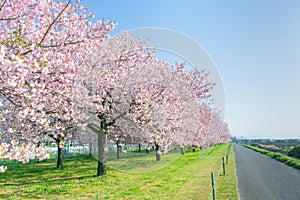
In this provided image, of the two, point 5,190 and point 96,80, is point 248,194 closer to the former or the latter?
point 96,80

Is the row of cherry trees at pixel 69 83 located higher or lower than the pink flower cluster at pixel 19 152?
higher

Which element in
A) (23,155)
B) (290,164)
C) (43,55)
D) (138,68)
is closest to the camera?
(23,155)

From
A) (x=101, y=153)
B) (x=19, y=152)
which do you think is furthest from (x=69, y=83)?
(x=101, y=153)

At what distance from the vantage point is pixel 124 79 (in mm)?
14234

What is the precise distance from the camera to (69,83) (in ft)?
31.9

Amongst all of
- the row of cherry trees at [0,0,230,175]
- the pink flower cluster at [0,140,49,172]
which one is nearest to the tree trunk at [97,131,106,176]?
the row of cherry trees at [0,0,230,175]

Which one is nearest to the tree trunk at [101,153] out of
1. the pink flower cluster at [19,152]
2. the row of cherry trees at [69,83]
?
the row of cherry trees at [69,83]

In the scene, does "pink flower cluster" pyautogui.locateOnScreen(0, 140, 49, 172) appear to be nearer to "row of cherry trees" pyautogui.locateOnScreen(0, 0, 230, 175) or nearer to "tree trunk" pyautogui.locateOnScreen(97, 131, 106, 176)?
"row of cherry trees" pyautogui.locateOnScreen(0, 0, 230, 175)

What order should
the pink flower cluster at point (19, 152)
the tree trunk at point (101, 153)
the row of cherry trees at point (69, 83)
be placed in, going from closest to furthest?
the pink flower cluster at point (19, 152)
the row of cherry trees at point (69, 83)
the tree trunk at point (101, 153)

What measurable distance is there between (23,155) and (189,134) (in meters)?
22.2

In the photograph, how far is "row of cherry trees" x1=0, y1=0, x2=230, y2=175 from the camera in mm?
5902

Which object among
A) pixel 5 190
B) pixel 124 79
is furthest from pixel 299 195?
pixel 5 190

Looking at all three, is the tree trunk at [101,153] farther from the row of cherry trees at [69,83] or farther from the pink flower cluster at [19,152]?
the pink flower cluster at [19,152]

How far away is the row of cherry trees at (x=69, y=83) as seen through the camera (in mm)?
5902
